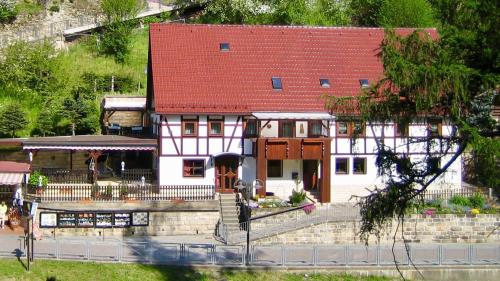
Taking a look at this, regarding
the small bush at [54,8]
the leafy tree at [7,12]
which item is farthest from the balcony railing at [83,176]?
the small bush at [54,8]

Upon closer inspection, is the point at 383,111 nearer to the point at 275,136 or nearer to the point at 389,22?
the point at 275,136

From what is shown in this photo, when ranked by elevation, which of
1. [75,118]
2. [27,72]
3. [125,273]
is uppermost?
[27,72]

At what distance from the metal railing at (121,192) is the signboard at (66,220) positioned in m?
0.99

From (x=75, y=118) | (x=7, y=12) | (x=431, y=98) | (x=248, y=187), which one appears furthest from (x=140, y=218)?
(x=7, y=12)

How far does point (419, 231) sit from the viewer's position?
32094mm

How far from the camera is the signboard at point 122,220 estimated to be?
31156 mm

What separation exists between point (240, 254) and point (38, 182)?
900 centimetres

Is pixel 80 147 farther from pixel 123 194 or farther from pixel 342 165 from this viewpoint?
pixel 342 165

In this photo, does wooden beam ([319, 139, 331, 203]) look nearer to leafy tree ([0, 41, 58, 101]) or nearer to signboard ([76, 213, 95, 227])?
signboard ([76, 213, 95, 227])

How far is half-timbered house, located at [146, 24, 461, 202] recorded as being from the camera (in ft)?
115

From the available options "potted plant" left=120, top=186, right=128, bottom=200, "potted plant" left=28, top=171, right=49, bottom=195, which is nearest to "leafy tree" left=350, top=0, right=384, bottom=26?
"potted plant" left=120, top=186, right=128, bottom=200

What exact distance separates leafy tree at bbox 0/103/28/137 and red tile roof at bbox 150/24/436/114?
8.20 metres

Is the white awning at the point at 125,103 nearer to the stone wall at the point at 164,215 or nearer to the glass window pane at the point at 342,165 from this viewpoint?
the stone wall at the point at 164,215

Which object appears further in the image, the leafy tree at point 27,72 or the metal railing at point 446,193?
the leafy tree at point 27,72
